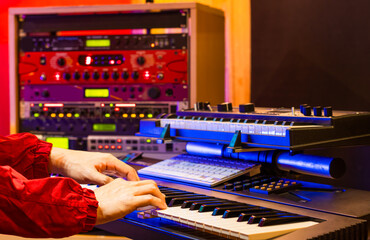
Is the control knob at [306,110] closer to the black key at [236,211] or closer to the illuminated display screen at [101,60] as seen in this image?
the black key at [236,211]

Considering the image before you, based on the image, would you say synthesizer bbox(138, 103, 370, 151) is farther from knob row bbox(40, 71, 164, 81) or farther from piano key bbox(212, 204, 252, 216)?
knob row bbox(40, 71, 164, 81)

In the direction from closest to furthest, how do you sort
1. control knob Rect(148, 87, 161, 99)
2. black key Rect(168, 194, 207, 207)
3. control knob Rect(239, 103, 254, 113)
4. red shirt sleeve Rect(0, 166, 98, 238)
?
red shirt sleeve Rect(0, 166, 98, 238), black key Rect(168, 194, 207, 207), control knob Rect(239, 103, 254, 113), control knob Rect(148, 87, 161, 99)

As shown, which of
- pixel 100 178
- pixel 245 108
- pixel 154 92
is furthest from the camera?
pixel 154 92

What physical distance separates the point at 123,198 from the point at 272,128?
1.60 ft

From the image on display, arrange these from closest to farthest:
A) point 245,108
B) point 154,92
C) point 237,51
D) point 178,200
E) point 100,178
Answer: point 178,200 < point 100,178 < point 245,108 < point 154,92 < point 237,51

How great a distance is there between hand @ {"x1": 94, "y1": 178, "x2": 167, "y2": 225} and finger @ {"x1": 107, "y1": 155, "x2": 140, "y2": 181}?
1.02 feet

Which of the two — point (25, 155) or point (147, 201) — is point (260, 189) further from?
point (25, 155)

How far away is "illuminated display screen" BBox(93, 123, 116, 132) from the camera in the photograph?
2402 millimetres

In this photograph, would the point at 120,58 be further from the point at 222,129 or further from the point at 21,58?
the point at 222,129

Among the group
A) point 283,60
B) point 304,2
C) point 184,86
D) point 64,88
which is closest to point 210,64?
point 184,86

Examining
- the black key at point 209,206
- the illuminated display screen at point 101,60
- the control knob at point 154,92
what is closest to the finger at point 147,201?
the black key at point 209,206

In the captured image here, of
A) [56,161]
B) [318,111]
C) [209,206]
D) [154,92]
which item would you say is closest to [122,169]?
[56,161]

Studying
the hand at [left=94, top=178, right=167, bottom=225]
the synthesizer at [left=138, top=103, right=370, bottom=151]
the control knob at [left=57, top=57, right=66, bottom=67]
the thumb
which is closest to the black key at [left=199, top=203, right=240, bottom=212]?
the hand at [left=94, top=178, right=167, bottom=225]

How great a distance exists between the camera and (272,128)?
1334mm
